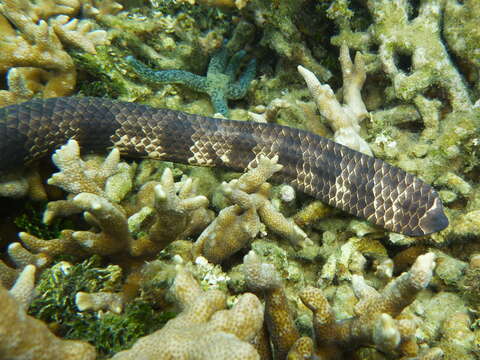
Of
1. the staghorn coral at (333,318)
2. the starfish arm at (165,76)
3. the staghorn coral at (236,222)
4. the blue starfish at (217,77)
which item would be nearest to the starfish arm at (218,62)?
the blue starfish at (217,77)

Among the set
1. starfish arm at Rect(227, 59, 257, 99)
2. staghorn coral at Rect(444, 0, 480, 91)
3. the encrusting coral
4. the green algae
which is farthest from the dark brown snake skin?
the encrusting coral

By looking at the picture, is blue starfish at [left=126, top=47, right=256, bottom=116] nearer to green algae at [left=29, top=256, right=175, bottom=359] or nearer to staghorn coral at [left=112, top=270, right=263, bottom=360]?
green algae at [left=29, top=256, right=175, bottom=359]

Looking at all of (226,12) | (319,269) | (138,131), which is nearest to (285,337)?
(319,269)

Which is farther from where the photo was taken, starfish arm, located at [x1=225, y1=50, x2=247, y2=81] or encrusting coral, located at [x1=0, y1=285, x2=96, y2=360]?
starfish arm, located at [x1=225, y1=50, x2=247, y2=81]

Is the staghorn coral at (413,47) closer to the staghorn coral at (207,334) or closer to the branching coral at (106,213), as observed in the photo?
the branching coral at (106,213)

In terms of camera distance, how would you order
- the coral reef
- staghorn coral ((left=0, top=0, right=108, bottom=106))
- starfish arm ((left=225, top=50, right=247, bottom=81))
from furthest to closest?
starfish arm ((left=225, top=50, right=247, bottom=81))
staghorn coral ((left=0, top=0, right=108, bottom=106))
the coral reef

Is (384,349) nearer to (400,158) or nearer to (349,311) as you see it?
(349,311)
